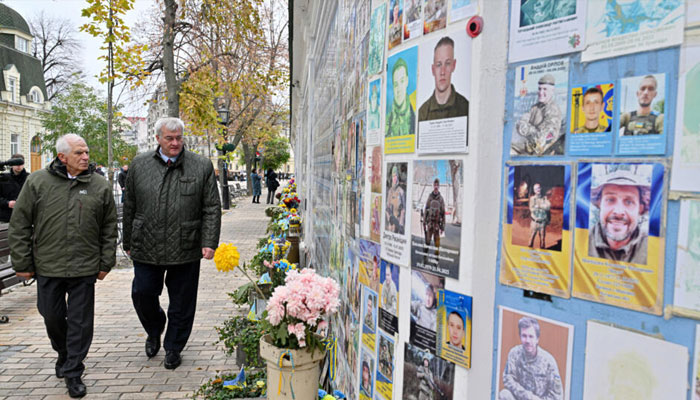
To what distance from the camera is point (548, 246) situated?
1.33 meters

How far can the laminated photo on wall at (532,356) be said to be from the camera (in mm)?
1312

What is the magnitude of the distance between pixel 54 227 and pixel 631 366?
13.3ft

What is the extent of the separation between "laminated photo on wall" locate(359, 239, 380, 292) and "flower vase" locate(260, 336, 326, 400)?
59cm

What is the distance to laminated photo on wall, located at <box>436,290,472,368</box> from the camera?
155 centimetres

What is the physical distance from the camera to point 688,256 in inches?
42.9

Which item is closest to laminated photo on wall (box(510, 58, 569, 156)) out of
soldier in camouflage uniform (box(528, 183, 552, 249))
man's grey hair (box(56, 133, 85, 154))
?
soldier in camouflage uniform (box(528, 183, 552, 249))

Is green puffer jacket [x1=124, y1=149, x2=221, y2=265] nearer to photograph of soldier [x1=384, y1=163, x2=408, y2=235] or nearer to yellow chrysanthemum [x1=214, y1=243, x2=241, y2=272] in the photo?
yellow chrysanthemum [x1=214, y1=243, x2=241, y2=272]

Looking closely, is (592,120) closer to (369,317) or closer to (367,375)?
(369,317)

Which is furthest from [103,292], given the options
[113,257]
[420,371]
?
[420,371]

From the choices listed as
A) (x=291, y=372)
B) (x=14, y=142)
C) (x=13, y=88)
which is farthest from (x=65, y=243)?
(x=13, y=88)

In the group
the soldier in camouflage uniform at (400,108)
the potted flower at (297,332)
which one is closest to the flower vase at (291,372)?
the potted flower at (297,332)

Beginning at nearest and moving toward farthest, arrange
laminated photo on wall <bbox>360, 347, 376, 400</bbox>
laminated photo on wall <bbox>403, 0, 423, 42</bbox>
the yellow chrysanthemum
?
laminated photo on wall <bbox>403, 0, 423, 42</bbox>, laminated photo on wall <bbox>360, 347, 376, 400</bbox>, the yellow chrysanthemum

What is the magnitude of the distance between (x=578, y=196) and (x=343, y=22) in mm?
2354

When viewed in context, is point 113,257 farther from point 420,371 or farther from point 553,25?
point 553,25
